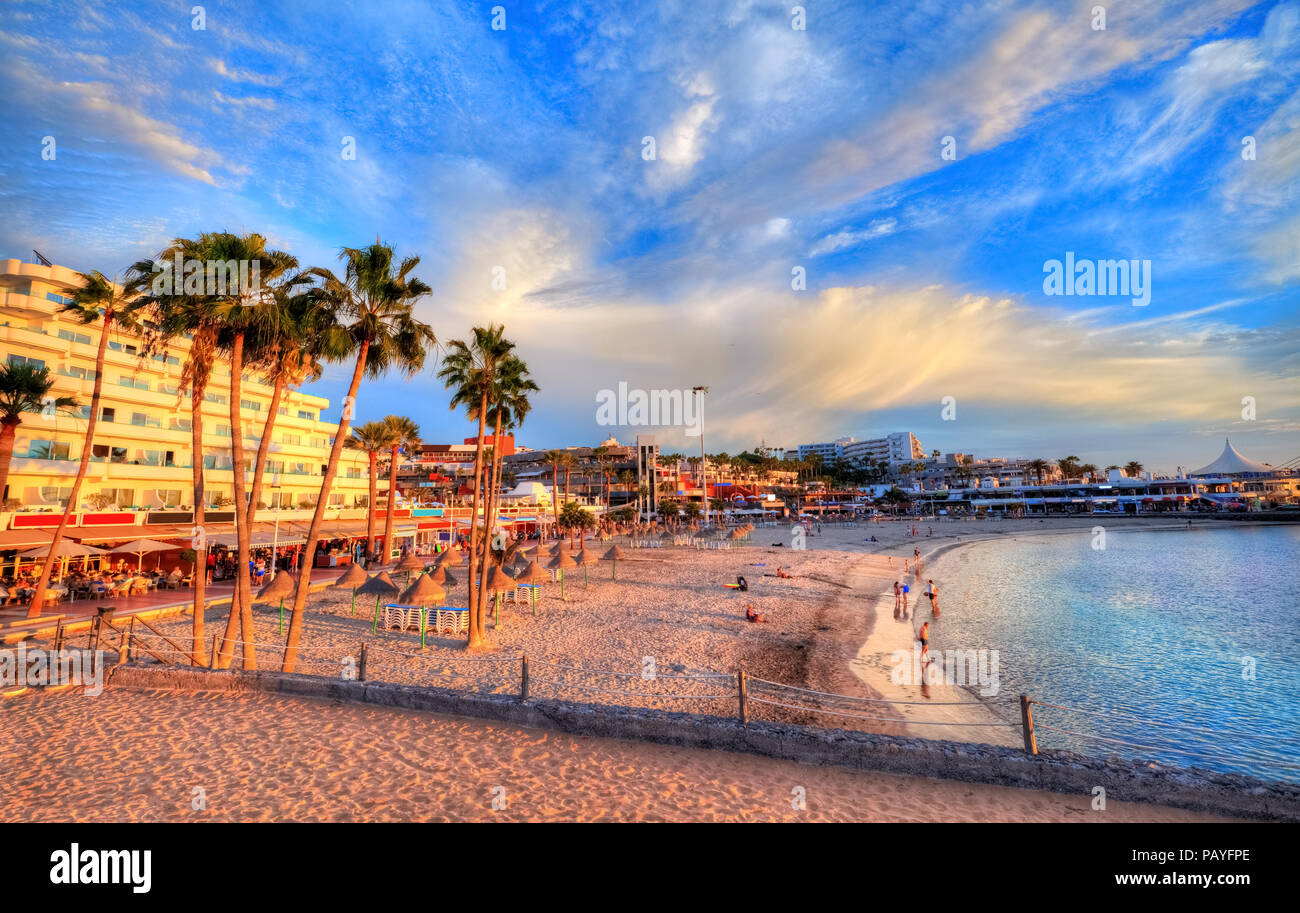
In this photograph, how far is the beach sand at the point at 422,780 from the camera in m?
6.30

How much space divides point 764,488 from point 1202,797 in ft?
502

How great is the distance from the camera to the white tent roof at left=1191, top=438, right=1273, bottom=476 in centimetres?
14938

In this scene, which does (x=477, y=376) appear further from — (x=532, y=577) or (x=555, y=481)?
(x=555, y=481)

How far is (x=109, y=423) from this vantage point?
28156 mm

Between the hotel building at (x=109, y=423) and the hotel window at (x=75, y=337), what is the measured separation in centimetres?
5

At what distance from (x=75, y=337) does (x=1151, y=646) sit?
5227 cm

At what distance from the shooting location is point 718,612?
2427 cm

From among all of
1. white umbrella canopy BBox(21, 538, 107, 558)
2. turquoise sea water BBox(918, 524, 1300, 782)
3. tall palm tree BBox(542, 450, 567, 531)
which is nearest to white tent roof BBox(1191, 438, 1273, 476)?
turquoise sea water BBox(918, 524, 1300, 782)

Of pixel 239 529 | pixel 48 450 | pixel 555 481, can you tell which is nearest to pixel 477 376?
pixel 239 529

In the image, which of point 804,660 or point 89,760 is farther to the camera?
point 804,660

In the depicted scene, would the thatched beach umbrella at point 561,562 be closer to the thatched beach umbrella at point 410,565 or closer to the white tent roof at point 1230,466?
the thatched beach umbrella at point 410,565

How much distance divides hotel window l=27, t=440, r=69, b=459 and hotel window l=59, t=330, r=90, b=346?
5.61 meters

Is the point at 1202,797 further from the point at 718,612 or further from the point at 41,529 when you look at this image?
the point at 41,529
